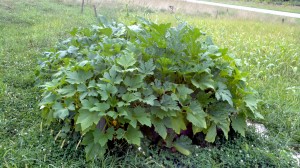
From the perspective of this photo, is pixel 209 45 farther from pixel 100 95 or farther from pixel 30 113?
pixel 30 113

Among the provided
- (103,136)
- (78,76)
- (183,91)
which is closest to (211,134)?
(183,91)

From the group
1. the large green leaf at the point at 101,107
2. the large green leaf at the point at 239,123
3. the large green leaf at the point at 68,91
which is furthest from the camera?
the large green leaf at the point at 239,123

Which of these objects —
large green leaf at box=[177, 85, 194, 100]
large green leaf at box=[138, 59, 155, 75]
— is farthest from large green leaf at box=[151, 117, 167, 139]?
large green leaf at box=[138, 59, 155, 75]

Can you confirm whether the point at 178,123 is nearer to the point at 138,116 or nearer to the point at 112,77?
the point at 138,116

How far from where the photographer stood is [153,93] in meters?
→ 2.31

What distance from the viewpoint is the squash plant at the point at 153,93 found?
2.14 meters

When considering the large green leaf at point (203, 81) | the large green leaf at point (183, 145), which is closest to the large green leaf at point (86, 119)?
the large green leaf at point (183, 145)

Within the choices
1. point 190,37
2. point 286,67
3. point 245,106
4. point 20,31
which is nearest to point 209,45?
point 190,37

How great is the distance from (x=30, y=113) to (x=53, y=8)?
288 inches

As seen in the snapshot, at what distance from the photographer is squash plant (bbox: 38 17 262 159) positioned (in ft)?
7.03

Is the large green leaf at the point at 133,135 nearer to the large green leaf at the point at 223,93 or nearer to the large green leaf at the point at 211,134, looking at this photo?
the large green leaf at the point at 211,134

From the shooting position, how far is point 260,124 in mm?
2947

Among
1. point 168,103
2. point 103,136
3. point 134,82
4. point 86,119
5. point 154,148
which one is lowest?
point 154,148

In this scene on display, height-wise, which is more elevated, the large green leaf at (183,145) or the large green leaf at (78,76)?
the large green leaf at (78,76)
